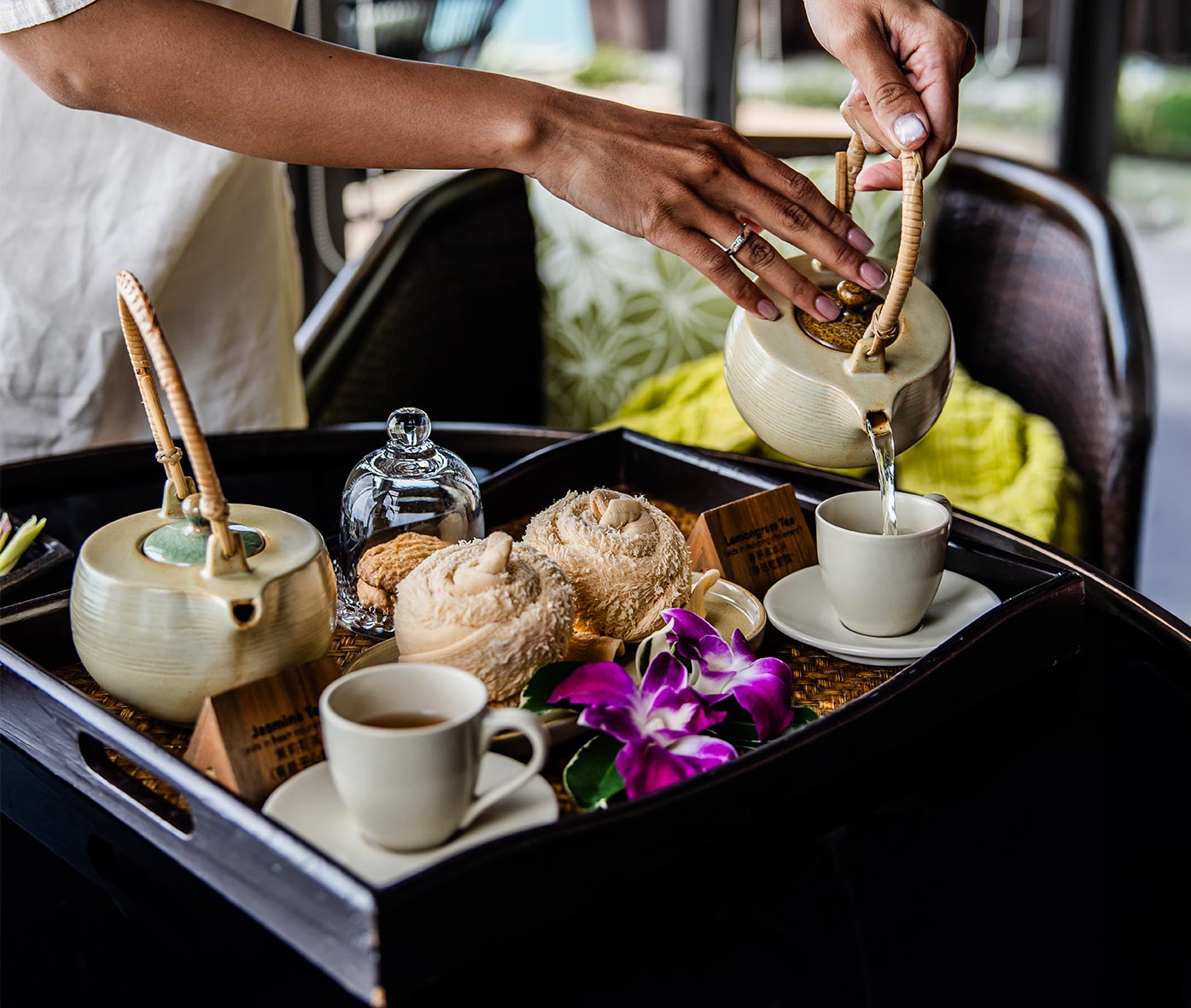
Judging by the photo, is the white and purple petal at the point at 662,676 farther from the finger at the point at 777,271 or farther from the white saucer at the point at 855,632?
the finger at the point at 777,271

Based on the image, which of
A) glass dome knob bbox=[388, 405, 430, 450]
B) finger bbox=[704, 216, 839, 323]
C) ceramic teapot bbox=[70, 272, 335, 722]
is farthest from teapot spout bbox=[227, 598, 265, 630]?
finger bbox=[704, 216, 839, 323]

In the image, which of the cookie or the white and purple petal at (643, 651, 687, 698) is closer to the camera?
the white and purple petal at (643, 651, 687, 698)

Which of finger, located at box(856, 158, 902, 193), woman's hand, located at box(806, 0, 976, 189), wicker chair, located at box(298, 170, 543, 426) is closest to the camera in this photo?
woman's hand, located at box(806, 0, 976, 189)

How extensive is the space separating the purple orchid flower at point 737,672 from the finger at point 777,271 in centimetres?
22

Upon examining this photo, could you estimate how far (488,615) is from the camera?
25.4 inches

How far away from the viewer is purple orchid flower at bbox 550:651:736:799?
60cm

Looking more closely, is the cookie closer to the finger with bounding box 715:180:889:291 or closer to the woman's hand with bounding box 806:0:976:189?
the finger with bounding box 715:180:889:291

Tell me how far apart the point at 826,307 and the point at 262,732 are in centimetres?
44

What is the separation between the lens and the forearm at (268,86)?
2.54 feet

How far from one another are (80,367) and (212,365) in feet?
0.48

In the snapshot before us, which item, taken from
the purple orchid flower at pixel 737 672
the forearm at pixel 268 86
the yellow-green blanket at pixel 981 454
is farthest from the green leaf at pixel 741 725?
the yellow-green blanket at pixel 981 454

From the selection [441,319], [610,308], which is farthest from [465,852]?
[610,308]

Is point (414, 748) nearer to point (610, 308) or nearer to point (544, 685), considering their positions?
point (544, 685)

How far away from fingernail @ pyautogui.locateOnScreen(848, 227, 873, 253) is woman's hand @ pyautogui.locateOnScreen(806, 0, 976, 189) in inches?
2.6
